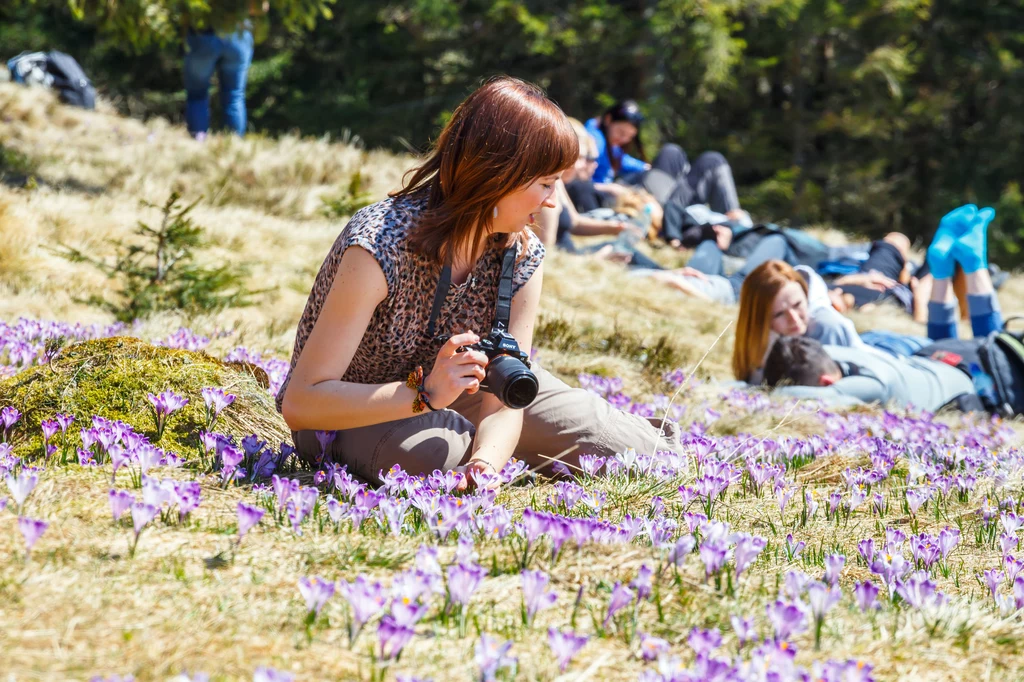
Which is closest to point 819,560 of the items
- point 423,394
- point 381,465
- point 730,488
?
point 730,488

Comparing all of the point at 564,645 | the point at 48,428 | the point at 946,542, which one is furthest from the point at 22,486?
the point at 946,542

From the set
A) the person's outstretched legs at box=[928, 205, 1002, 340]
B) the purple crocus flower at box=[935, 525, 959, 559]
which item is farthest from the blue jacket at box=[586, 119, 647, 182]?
the purple crocus flower at box=[935, 525, 959, 559]

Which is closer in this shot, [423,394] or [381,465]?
[423,394]

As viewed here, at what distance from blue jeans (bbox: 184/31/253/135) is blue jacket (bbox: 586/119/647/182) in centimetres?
410

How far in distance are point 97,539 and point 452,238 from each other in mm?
Result: 1355

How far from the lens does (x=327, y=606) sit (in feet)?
6.58

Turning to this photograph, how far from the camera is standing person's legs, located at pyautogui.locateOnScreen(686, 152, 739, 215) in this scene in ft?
38.6

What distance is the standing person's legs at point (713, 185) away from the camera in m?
11.8

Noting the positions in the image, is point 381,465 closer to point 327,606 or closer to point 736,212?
point 327,606

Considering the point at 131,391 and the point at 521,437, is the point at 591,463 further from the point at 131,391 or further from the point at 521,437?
the point at 131,391

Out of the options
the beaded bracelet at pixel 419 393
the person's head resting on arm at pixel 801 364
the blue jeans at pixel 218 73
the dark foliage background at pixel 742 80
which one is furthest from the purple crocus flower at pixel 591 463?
the dark foliage background at pixel 742 80

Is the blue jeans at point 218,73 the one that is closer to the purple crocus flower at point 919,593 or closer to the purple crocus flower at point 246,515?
the purple crocus flower at point 246,515

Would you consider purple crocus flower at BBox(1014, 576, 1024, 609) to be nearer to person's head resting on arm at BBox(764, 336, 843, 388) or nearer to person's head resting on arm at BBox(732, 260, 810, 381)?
person's head resting on arm at BBox(764, 336, 843, 388)

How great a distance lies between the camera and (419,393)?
282cm
